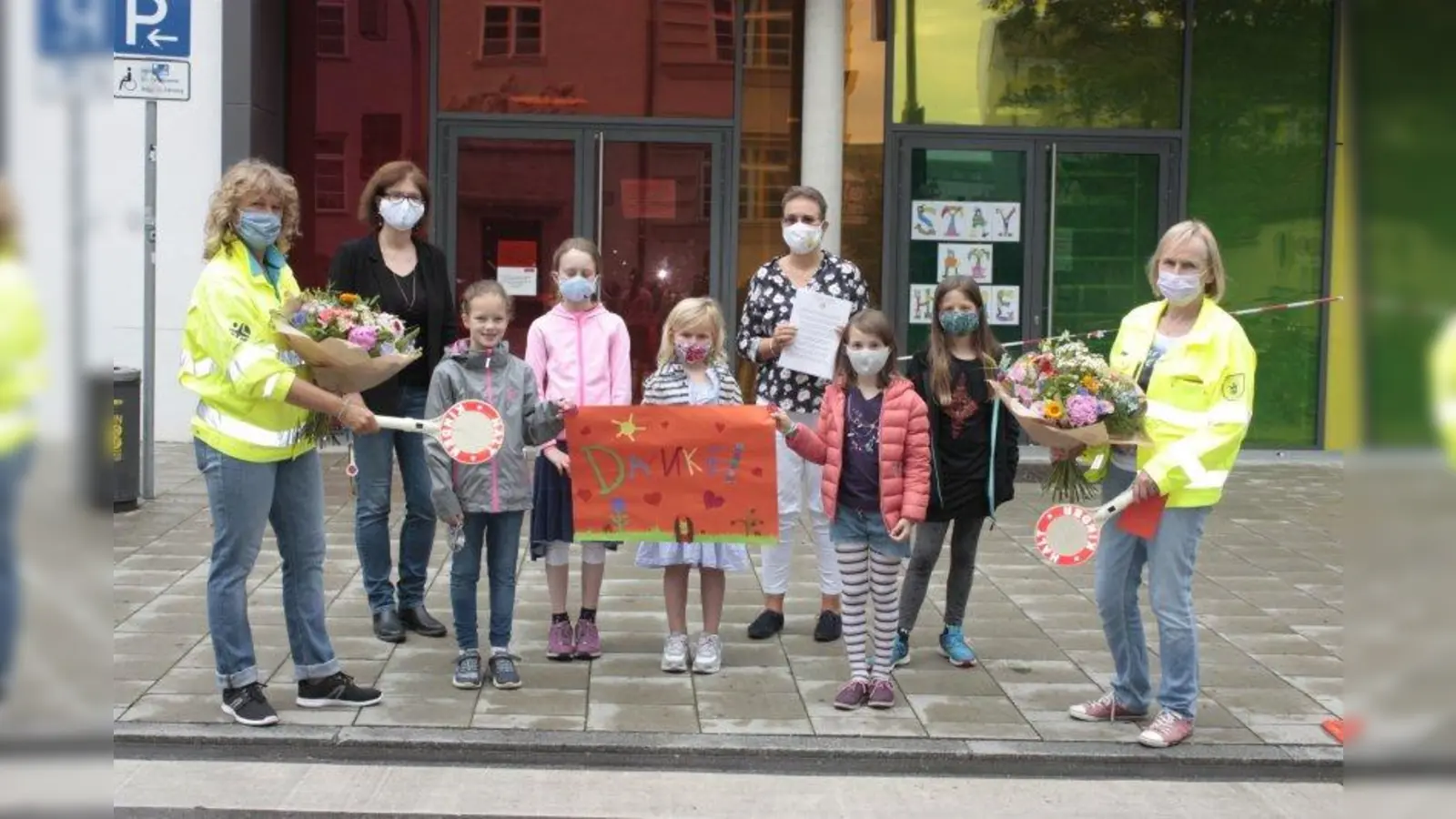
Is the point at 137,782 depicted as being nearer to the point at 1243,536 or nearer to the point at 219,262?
the point at 219,262

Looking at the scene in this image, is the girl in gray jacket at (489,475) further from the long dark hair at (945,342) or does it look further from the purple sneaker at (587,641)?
the long dark hair at (945,342)

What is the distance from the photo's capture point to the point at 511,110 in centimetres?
1350

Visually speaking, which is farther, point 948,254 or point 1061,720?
point 948,254

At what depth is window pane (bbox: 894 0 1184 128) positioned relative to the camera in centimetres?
1364

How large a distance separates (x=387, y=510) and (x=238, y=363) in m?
1.89

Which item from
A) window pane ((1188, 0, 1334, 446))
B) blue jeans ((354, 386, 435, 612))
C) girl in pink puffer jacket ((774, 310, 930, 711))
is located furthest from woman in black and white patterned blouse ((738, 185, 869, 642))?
window pane ((1188, 0, 1334, 446))

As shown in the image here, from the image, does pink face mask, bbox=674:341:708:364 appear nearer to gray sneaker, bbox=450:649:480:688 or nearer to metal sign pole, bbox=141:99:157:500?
gray sneaker, bbox=450:649:480:688

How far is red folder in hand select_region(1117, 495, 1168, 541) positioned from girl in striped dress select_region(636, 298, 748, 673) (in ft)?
5.71

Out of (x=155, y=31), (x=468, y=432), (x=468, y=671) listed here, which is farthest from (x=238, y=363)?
(x=155, y=31)

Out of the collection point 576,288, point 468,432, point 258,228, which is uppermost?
point 258,228

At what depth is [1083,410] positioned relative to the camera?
5.44 m

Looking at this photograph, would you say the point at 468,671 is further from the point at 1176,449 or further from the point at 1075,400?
the point at 1176,449

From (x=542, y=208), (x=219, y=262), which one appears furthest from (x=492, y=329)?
(x=542, y=208)

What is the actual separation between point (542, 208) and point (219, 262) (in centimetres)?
828
